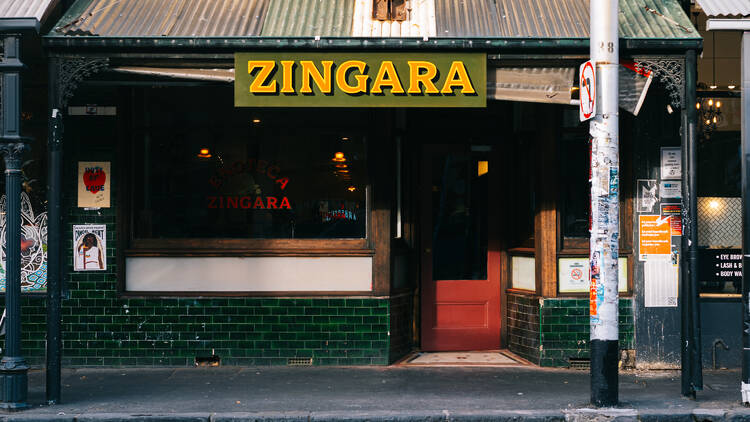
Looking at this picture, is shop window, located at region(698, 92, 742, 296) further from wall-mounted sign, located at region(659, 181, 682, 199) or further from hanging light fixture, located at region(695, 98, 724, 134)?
wall-mounted sign, located at region(659, 181, 682, 199)

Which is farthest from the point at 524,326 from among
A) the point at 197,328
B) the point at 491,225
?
the point at 197,328

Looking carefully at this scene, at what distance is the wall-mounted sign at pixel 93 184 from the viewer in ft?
30.5

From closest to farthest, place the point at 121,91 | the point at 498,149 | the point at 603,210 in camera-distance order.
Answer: the point at 603,210
the point at 121,91
the point at 498,149

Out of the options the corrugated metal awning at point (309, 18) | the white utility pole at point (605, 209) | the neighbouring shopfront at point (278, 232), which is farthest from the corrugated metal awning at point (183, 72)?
the white utility pole at point (605, 209)

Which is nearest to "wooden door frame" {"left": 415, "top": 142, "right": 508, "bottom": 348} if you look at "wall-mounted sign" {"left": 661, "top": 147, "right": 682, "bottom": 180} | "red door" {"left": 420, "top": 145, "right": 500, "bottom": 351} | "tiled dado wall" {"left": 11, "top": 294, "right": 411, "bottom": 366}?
"red door" {"left": 420, "top": 145, "right": 500, "bottom": 351}

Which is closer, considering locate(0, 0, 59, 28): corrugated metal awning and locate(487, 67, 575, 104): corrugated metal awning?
locate(0, 0, 59, 28): corrugated metal awning

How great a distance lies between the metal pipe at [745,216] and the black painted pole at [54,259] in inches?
256

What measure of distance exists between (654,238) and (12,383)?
7.07m

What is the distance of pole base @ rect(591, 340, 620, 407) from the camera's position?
23.4ft

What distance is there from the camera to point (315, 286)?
938cm

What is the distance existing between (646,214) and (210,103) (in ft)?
17.6

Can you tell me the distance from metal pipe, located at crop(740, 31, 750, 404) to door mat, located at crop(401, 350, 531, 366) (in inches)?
108

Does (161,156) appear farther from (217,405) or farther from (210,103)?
(217,405)

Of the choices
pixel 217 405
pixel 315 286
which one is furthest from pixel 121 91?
pixel 217 405
